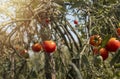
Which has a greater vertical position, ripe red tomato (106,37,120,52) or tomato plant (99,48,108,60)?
ripe red tomato (106,37,120,52)

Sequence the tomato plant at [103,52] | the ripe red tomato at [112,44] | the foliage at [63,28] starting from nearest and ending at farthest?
1. the ripe red tomato at [112,44]
2. the tomato plant at [103,52]
3. the foliage at [63,28]

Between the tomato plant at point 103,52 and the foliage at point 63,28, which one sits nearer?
the tomato plant at point 103,52

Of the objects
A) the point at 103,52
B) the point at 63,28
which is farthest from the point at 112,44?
the point at 63,28

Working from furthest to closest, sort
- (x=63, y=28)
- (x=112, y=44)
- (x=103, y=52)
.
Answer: (x=63, y=28), (x=103, y=52), (x=112, y=44)

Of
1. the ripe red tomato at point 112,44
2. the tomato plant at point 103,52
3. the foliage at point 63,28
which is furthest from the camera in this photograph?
the foliage at point 63,28

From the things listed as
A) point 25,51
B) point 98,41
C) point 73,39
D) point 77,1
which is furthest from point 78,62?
point 25,51

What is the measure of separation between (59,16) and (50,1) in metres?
0.59

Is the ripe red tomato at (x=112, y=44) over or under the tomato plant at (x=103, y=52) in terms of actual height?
over

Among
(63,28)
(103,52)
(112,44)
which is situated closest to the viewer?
(112,44)

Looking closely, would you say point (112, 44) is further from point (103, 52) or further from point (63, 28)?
point (63, 28)

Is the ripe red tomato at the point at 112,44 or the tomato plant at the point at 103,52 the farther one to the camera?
the tomato plant at the point at 103,52

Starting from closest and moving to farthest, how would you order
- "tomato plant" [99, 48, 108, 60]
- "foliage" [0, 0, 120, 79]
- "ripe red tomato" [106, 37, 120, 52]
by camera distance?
"ripe red tomato" [106, 37, 120, 52]
"tomato plant" [99, 48, 108, 60]
"foliage" [0, 0, 120, 79]

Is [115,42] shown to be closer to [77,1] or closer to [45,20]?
[77,1]

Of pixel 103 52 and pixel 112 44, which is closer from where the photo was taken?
pixel 112 44
